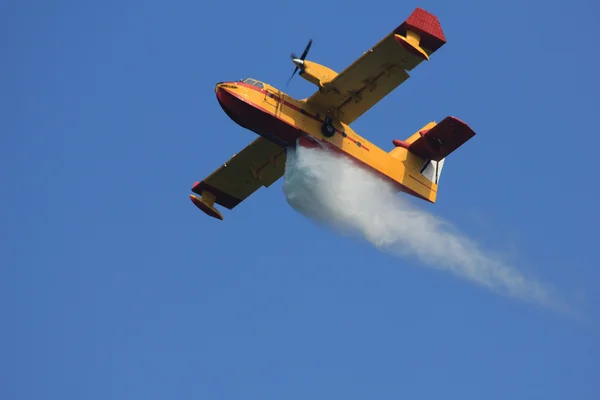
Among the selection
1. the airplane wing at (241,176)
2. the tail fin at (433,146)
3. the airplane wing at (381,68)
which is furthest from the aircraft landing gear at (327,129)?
the tail fin at (433,146)

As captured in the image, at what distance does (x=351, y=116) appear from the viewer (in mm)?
35031

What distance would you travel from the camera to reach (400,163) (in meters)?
36.6

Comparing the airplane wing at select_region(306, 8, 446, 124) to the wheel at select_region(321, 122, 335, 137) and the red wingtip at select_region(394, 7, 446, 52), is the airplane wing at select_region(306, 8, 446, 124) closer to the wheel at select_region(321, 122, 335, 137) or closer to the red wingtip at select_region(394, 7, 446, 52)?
the red wingtip at select_region(394, 7, 446, 52)

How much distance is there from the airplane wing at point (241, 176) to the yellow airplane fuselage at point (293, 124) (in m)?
1.86

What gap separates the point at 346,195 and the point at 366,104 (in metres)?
2.87

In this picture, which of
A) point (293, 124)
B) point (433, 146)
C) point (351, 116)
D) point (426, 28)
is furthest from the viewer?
point (433, 146)

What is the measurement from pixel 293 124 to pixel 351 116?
189 centimetres

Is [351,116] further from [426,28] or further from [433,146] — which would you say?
[426,28]

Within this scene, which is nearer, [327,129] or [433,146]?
[327,129]

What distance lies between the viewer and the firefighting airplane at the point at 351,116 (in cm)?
3316

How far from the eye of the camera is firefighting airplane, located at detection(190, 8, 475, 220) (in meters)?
33.2

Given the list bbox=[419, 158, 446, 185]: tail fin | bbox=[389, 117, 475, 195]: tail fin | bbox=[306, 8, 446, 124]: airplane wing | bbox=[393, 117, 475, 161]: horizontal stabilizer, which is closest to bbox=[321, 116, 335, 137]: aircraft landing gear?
bbox=[306, 8, 446, 124]: airplane wing

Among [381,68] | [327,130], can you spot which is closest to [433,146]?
[327,130]

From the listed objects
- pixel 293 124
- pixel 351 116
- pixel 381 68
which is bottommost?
pixel 293 124
